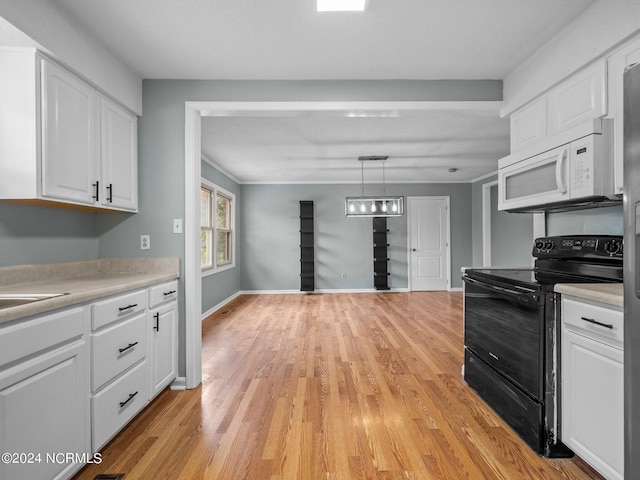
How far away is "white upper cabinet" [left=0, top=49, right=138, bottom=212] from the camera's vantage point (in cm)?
176

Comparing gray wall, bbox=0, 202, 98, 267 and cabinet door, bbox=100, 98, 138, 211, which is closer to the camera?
gray wall, bbox=0, 202, 98, 267

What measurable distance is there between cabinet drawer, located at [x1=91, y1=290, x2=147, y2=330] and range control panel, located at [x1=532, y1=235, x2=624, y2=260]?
105 inches

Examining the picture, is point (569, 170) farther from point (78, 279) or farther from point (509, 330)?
point (78, 279)

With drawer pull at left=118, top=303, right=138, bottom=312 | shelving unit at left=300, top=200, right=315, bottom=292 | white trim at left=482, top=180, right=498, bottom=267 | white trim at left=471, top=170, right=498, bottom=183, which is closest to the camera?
drawer pull at left=118, top=303, right=138, bottom=312

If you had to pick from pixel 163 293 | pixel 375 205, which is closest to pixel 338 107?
pixel 163 293

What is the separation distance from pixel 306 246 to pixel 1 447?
607cm

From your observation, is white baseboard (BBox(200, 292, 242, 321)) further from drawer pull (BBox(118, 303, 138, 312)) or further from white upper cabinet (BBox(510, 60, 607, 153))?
white upper cabinet (BBox(510, 60, 607, 153))

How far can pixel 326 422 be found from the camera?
6.91 feet

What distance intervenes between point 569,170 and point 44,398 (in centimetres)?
282

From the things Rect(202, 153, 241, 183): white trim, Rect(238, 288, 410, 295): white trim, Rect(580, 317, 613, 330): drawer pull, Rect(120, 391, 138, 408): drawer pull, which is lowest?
Rect(238, 288, 410, 295): white trim

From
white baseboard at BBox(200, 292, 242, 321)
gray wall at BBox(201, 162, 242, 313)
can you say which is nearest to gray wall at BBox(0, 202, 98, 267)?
gray wall at BBox(201, 162, 242, 313)

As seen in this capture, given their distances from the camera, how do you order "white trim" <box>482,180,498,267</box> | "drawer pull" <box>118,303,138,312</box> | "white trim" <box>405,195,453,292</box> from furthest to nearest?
"white trim" <box>405,195,453,292</box>
"white trim" <box>482,180,498,267</box>
"drawer pull" <box>118,303,138,312</box>

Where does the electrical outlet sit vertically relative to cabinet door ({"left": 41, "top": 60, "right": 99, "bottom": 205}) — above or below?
below

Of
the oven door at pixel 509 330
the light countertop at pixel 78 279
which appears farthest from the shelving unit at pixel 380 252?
the light countertop at pixel 78 279
